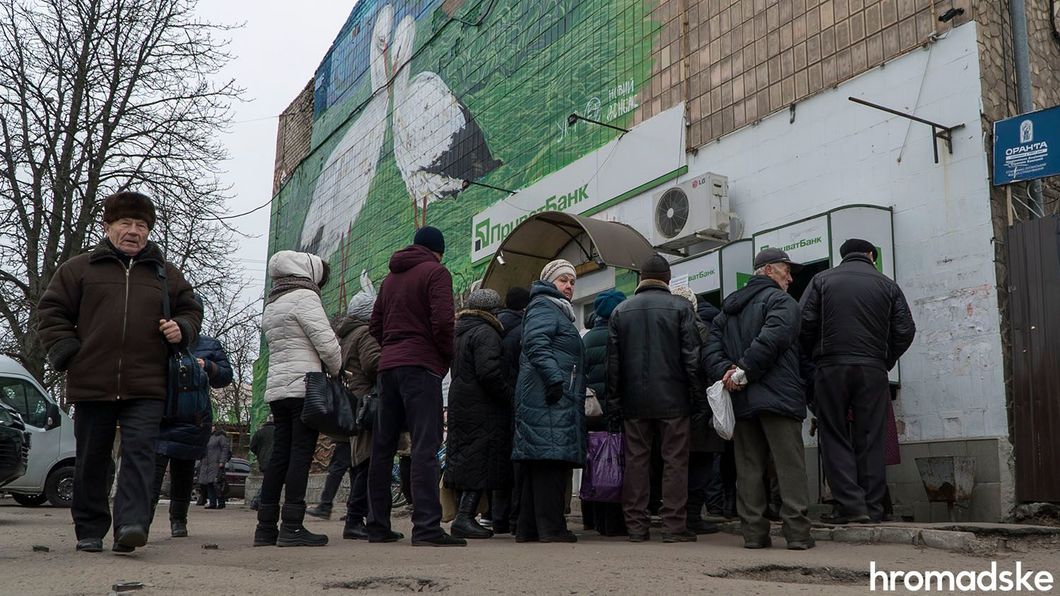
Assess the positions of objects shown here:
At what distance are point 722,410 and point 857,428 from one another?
3.87 ft

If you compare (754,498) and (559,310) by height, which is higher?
(559,310)

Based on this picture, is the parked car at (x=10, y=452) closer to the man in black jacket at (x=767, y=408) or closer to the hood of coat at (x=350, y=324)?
the hood of coat at (x=350, y=324)

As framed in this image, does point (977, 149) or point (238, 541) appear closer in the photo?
point (238, 541)

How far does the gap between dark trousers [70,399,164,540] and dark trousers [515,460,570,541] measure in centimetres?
228

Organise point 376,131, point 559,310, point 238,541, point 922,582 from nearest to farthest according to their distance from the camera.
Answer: point 922,582
point 559,310
point 238,541
point 376,131

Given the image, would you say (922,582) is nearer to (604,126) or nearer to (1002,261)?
(1002,261)

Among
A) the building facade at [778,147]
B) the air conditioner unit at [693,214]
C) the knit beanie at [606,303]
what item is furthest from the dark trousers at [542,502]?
the air conditioner unit at [693,214]

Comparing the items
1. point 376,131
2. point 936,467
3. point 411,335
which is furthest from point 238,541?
point 376,131

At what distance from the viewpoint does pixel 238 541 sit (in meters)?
6.92

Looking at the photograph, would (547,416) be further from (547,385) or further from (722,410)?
(722,410)

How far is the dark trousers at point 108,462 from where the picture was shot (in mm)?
5090

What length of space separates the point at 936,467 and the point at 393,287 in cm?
455

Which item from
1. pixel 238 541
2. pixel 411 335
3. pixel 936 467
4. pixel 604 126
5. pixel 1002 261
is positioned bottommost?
pixel 238 541

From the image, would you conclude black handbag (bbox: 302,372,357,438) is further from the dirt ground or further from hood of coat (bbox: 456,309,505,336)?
hood of coat (bbox: 456,309,505,336)
